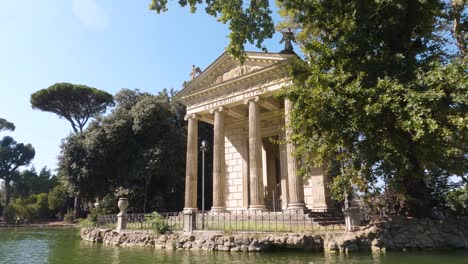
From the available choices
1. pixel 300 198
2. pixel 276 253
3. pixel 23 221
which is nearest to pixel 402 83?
pixel 276 253

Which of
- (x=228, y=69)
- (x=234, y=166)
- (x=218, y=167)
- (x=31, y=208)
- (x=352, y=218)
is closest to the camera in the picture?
(x=352, y=218)

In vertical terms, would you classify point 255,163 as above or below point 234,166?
below

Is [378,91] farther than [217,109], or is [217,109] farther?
[217,109]

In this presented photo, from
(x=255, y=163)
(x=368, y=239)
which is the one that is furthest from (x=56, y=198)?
(x=368, y=239)

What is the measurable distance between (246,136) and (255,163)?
682cm

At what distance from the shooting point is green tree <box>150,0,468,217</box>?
10.6m

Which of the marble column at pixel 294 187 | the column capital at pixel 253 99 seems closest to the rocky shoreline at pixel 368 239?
the marble column at pixel 294 187

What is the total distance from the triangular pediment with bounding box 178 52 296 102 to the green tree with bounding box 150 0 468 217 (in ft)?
22.9

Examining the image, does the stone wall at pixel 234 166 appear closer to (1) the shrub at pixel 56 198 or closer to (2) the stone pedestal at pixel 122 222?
(2) the stone pedestal at pixel 122 222

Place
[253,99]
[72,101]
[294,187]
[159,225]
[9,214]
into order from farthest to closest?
1. [9,214]
2. [72,101]
3. [253,99]
4. [294,187]
5. [159,225]

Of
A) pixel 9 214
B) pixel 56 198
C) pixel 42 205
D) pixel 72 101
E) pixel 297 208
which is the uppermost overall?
pixel 72 101

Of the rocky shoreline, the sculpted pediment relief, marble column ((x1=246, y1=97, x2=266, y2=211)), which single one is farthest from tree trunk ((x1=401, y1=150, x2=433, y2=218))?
the sculpted pediment relief

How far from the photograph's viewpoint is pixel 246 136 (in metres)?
27.2

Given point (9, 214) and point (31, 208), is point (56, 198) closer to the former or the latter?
point (31, 208)
